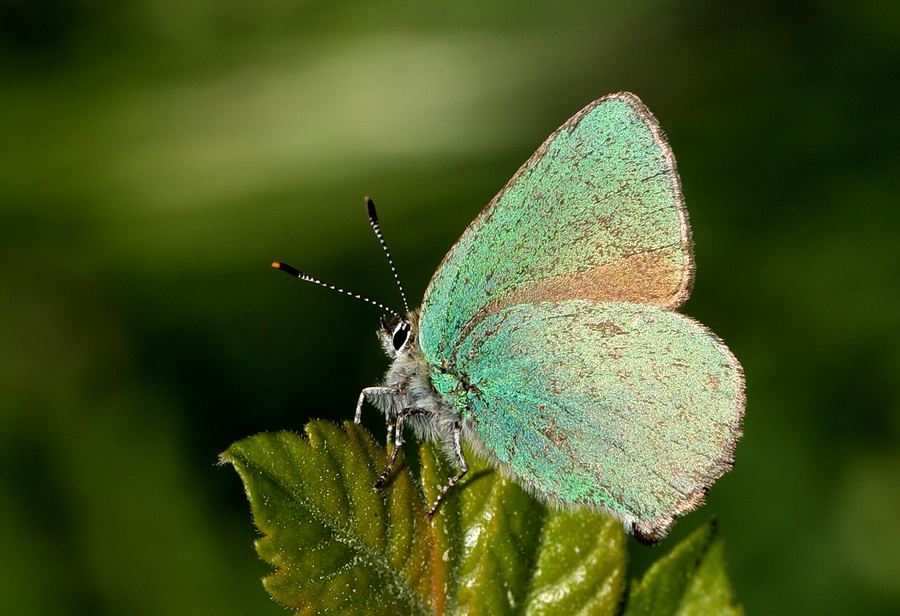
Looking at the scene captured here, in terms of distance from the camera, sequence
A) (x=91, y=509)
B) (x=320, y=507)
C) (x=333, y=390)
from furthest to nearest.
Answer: (x=333, y=390) → (x=91, y=509) → (x=320, y=507)

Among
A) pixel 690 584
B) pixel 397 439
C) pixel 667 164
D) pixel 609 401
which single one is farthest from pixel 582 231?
pixel 690 584

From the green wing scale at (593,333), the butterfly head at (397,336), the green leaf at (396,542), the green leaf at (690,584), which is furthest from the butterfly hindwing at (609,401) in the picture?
the green leaf at (690,584)

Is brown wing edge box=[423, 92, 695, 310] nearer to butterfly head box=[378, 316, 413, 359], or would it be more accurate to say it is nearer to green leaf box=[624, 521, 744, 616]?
butterfly head box=[378, 316, 413, 359]

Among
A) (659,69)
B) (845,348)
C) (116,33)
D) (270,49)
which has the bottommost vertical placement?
(845,348)

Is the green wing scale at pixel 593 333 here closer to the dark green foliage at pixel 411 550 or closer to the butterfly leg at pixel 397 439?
the butterfly leg at pixel 397 439

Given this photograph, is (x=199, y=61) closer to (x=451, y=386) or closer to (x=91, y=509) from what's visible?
(x=91, y=509)

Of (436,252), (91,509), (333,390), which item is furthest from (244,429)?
(436,252)
